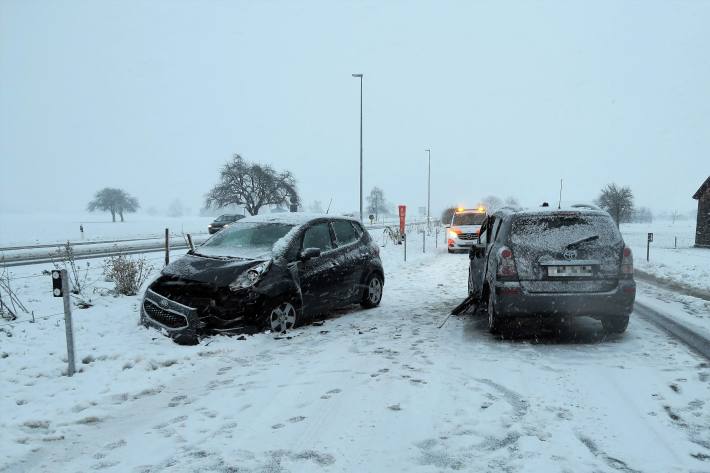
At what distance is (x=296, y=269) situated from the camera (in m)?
7.03

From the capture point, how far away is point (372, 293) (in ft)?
29.3

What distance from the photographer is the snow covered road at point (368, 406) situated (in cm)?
333

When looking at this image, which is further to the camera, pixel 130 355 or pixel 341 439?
pixel 130 355

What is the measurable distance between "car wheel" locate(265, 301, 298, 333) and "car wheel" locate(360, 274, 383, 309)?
2033 millimetres

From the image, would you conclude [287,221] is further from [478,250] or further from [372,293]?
[478,250]

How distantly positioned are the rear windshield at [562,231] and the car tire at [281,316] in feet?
10.1

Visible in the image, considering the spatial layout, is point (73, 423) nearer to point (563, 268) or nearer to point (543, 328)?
point (563, 268)

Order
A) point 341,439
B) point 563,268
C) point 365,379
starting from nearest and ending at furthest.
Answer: point 341,439 → point 365,379 → point 563,268

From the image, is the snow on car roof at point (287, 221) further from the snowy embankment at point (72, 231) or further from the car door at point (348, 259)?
the snowy embankment at point (72, 231)

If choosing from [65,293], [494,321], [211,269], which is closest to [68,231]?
[211,269]

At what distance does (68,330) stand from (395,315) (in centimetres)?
479

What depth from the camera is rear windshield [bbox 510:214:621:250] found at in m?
6.01

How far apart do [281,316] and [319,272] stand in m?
0.98

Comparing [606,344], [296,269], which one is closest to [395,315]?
[296,269]
